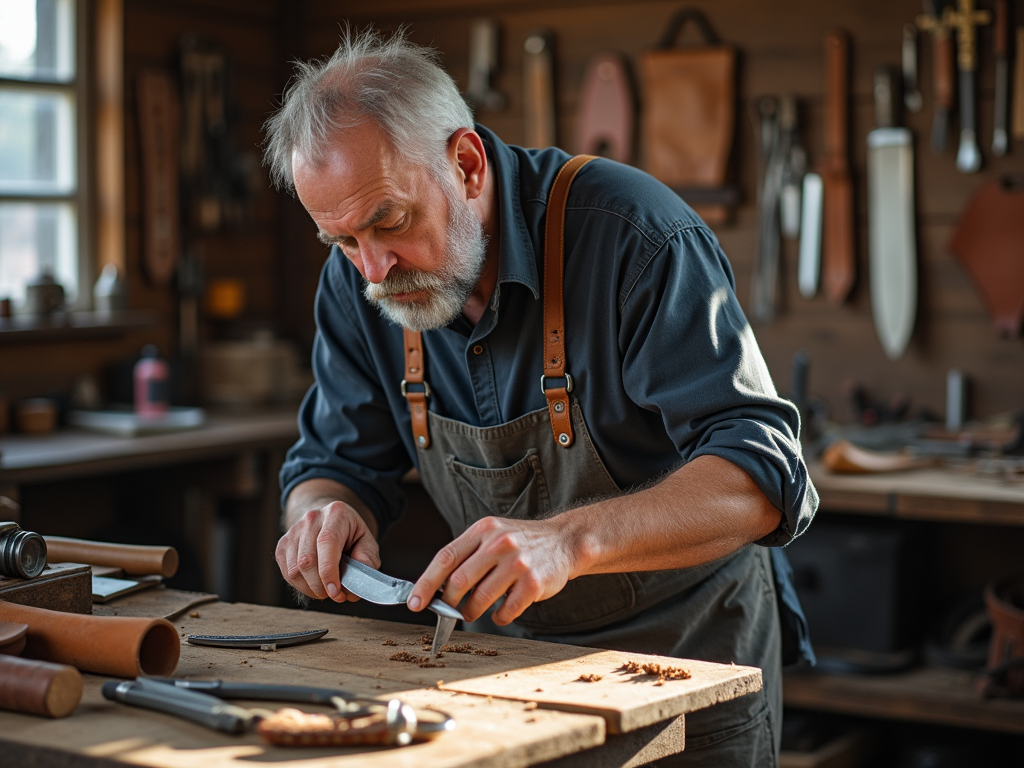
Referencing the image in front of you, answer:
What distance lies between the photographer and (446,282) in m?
1.78

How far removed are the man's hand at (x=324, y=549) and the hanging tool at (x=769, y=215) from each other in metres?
2.35

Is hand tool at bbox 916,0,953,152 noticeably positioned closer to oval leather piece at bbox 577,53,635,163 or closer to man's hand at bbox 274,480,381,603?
oval leather piece at bbox 577,53,635,163

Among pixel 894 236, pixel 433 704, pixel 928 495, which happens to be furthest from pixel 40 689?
pixel 894 236

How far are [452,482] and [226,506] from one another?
236cm

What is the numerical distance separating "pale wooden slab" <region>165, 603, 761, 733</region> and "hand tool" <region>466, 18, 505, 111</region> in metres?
3.01

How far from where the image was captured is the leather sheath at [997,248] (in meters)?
3.51

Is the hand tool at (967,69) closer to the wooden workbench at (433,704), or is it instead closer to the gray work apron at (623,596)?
the gray work apron at (623,596)

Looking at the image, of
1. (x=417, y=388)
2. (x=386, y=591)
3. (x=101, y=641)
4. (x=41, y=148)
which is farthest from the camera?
(x=41, y=148)

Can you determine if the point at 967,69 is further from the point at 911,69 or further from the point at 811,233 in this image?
the point at 811,233

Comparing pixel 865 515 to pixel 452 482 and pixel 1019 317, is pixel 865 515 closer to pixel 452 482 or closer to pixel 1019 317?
pixel 1019 317

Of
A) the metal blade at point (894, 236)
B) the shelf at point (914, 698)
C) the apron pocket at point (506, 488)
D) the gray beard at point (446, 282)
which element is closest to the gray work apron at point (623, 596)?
the apron pocket at point (506, 488)

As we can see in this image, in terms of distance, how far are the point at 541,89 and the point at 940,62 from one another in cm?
133

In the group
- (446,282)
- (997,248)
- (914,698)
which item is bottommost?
(914,698)

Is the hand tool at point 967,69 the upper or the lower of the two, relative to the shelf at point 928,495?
upper
